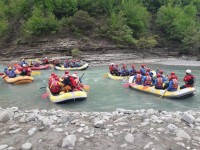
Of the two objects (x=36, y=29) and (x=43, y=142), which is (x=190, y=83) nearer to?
(x=43, y=142)

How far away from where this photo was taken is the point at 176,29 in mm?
42656

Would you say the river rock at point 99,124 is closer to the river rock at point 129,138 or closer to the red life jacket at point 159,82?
the river rock at point 129,138

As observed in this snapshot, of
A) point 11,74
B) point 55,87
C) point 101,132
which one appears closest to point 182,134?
point 101,132

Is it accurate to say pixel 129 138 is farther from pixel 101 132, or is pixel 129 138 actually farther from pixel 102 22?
pixel 102 22

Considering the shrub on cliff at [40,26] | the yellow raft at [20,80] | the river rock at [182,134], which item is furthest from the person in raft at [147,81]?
the shrub on cliff at [40,26]

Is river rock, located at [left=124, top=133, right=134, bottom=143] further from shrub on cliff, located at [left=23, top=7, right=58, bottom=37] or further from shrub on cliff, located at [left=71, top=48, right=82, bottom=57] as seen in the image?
shrub on cliff, located at [left=23, top=7, right=58, bottom=37]

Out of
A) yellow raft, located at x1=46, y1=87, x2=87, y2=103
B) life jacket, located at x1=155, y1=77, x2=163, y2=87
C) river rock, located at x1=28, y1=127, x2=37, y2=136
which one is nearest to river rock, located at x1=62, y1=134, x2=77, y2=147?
river rock, located at x1=28, y1=127, x2=37, y2=136

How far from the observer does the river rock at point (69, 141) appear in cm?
662

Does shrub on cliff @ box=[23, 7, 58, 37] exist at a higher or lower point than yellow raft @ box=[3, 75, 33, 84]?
higher

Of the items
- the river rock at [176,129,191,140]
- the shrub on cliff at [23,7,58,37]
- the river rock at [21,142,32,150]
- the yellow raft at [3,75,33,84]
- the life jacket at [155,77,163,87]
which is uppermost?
the shrub on cliff at [23,7,58,37]

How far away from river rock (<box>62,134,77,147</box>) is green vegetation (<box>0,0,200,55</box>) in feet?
108

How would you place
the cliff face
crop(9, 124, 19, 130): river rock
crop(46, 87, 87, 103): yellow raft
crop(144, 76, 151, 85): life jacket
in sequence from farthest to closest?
the cliff face, crop(144, 76, 151, 85): life jacket, crop(46, 87, 87, 103): yellow raft, crop(9, 124, 19, 130): river rock

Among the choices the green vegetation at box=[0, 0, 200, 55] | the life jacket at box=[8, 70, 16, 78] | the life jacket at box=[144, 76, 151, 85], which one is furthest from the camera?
the green vegetation at box=[0, 0, 200, 55]

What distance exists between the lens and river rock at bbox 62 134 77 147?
6.62 meters
